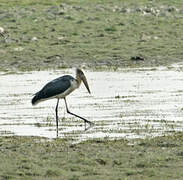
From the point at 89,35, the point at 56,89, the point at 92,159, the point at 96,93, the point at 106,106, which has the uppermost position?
the point at 56,89

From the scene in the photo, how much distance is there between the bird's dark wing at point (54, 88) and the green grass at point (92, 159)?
5.07ft

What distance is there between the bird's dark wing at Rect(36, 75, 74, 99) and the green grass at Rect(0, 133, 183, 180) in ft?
5.07

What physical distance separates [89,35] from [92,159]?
18.5 metres

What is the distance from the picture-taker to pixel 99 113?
15.3 m

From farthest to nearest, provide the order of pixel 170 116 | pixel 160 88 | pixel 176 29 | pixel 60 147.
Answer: pixel 176 29
pixel 160 88
pixel 170 116
pixel 60 147

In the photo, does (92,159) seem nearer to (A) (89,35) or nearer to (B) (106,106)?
(B) (106,106)

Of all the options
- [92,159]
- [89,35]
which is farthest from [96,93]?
[89,35]

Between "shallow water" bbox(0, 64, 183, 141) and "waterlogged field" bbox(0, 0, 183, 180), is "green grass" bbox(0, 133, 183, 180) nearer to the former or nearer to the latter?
"waterlogged field" bbox(0, 0, 183, 180)

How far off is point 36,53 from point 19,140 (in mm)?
13059

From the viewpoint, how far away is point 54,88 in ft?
46.9

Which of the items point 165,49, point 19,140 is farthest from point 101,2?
point 19,140

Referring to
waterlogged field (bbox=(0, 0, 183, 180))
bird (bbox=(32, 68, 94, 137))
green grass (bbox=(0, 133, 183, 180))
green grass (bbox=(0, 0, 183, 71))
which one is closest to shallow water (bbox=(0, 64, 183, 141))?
waterlogged field (bbox=(0, 0, 183, 180))

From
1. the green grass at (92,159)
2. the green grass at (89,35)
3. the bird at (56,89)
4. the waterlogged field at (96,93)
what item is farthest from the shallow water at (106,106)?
the green grass at (89,35)

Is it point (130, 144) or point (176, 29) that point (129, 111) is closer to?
point (130, 144)
